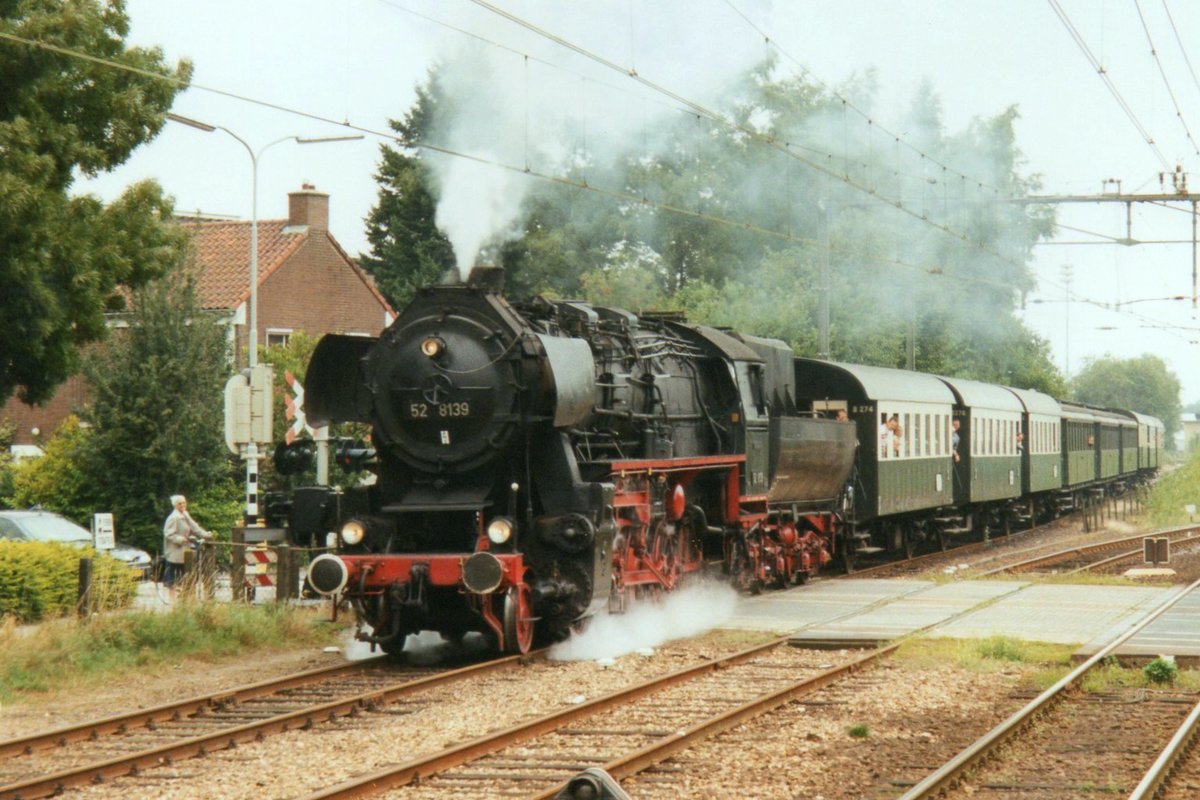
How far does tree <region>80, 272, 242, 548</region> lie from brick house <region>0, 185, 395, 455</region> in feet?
30.5

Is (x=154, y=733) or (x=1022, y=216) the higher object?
(x=1022, y=216)

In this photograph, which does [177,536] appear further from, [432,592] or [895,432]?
[895,432]

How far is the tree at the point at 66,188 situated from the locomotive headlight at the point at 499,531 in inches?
200

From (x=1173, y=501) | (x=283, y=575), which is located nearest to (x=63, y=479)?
(x=283, y=575)

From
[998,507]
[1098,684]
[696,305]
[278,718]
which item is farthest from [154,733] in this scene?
[696,305]

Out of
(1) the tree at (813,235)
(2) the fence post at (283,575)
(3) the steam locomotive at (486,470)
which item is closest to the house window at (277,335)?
(1) the tree at (813,235)

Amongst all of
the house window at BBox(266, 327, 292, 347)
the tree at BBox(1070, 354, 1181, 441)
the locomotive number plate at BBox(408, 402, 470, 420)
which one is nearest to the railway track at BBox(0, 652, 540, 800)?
the locomotive number plate at BBox(408, 402, 470, 420)

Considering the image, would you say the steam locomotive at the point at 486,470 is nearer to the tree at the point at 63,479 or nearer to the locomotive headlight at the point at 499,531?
the locomotive headlight at the point at 499,531

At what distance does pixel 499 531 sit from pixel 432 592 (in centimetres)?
90

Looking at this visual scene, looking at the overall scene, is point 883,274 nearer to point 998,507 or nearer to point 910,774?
point 998,507

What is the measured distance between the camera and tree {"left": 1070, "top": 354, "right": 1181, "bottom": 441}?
127 metres

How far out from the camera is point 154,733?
9.81 m

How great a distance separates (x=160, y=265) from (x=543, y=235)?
36.0 metres

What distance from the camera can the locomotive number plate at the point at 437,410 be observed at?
13039 mm
